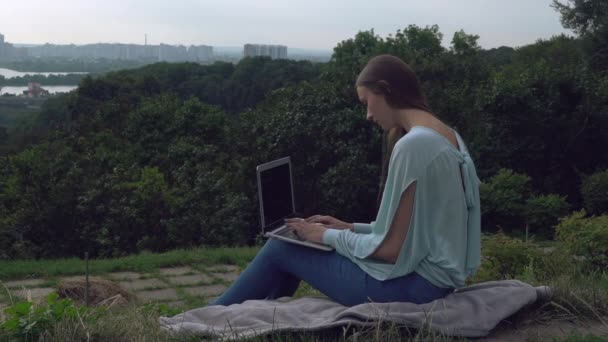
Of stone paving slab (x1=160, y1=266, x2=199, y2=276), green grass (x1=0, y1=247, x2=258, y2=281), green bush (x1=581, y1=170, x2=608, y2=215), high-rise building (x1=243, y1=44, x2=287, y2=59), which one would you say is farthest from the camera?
high-rise building (x1=243, y1=44, x2=287, y2=59)

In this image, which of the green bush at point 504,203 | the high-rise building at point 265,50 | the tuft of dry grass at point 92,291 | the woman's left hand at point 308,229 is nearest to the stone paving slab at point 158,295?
the tuft of dry grass at point 92,291

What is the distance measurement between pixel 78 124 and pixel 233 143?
1216 cm

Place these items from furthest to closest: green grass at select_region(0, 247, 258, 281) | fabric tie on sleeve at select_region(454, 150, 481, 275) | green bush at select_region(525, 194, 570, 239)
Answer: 1. green bush at select_region(525, 194, 570, 239)
2. green grass at select_region(0, 247, 258, 281)
3. fabric tie on sleeve at select_region(454, 150, 481, 275)

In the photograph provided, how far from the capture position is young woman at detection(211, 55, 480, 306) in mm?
3121

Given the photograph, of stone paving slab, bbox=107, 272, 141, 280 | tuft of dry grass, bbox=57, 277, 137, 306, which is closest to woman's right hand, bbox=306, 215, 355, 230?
tuft of dry grass, bbox=57, 277, 137, 306

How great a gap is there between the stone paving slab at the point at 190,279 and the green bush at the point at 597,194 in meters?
9.23

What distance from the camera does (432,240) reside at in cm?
319

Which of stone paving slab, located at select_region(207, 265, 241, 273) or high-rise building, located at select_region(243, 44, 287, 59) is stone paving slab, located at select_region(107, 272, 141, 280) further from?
high-rise building, located at select_region(243, 44, 287, 59)

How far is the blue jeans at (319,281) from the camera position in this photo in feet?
10.8

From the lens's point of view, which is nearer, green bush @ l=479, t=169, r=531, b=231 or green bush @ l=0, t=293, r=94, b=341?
green bush @ l=0, t=293, r=94, b=341

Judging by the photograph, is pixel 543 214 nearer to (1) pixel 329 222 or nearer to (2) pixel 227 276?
(2) pixel 227 276

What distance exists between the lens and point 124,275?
6.96 m

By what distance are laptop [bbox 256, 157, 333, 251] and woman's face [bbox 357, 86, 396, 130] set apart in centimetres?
61

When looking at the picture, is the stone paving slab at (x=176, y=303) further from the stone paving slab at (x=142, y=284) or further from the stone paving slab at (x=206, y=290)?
the stone paving slab at (x=142, y=284)
